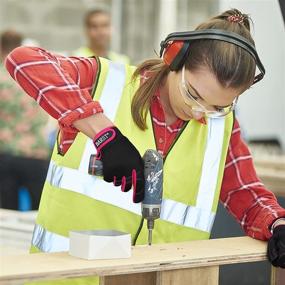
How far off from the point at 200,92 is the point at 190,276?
1.83ft

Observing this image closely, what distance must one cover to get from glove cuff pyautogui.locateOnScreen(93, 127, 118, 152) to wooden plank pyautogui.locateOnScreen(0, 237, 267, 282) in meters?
0.30

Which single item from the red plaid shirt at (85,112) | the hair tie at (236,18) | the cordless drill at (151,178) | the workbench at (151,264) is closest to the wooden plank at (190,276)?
the workbench at (151,264)

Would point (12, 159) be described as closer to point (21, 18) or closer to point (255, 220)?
point (21, 18)

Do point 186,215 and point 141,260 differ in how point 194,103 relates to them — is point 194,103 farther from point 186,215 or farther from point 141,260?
point 141,260

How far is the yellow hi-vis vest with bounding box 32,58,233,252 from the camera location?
8.61ft

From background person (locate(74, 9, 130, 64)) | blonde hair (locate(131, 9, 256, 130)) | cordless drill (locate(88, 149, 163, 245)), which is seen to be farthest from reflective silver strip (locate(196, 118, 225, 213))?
background person (locate(74, 9, 130, 64))

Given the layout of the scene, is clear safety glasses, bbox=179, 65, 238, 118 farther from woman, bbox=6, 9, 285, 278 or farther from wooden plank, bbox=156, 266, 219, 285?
wooden plank, bbox=156, 266, 219, 285

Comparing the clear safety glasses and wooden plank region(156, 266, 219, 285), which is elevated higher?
the clear safety glasses

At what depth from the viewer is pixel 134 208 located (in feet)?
8.76

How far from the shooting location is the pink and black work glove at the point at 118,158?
7.33 ft

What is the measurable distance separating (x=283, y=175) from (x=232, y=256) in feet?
7.03

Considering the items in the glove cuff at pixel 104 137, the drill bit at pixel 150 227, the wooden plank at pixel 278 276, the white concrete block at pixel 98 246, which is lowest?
the wooden plank at pixel 278 276

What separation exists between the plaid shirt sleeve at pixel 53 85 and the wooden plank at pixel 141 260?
0.40 meters

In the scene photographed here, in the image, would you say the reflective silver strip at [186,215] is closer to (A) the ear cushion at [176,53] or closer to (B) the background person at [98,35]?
(A) the ear cushion at [176,53]
